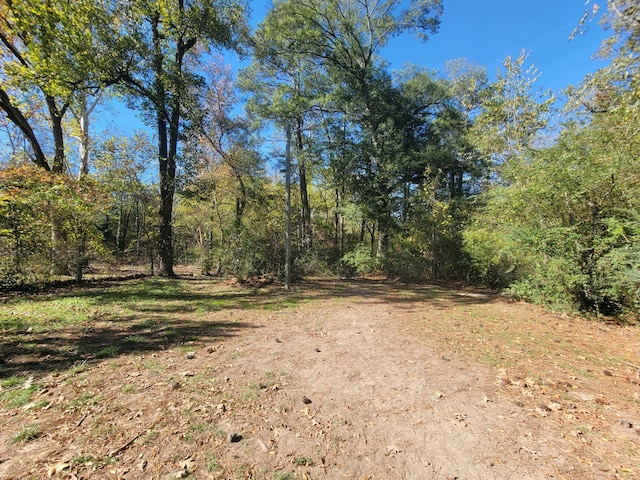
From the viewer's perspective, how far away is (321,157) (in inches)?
547

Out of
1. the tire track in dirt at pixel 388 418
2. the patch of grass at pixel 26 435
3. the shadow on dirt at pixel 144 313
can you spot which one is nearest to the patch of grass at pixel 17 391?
the shadow on dirt at pixel 144 313

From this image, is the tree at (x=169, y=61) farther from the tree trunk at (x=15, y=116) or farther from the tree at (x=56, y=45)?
the tree trunk at (x=15, y=116)

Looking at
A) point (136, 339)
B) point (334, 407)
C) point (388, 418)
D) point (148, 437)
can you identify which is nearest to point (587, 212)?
point (388, 418)

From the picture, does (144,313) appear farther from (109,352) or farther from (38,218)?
(38,218)

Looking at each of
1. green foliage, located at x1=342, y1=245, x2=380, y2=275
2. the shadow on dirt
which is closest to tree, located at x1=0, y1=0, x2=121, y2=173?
the shadow on dirt

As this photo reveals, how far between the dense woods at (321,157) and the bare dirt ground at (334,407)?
271cm

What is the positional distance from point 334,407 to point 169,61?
41.6ft

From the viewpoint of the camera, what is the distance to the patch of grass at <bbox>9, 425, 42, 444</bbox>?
2.04 m

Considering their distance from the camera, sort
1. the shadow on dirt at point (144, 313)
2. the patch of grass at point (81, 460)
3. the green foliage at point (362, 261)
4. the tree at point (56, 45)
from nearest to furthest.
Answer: the patch of grass at point (81, 460), the shadow on dirt at point (144, 313), the tree at point (56, 45), the green foliage at point (362, 261)

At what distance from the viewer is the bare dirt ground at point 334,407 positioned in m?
1.91

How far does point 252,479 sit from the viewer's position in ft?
5.86

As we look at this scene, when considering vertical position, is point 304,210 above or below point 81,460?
above

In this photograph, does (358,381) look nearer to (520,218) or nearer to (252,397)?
(252,397)

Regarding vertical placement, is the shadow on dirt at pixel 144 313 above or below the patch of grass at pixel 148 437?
above
